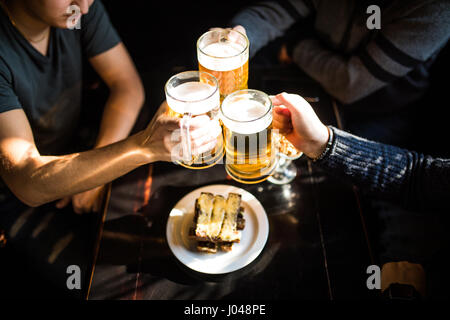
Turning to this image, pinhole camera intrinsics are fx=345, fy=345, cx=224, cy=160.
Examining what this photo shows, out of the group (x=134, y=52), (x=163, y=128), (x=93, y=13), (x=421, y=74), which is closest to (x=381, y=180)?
(x=421, y=74)

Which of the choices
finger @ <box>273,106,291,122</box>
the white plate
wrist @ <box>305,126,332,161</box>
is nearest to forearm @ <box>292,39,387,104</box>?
wrist @ <box>305,126,332,161</box>

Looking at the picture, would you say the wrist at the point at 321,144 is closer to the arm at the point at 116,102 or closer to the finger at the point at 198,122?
the finger at the point at 198,122

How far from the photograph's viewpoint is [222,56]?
1122 mm

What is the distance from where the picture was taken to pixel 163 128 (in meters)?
1.12

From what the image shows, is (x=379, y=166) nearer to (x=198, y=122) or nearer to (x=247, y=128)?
(x=247, y=128)

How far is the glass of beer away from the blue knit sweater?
49 centimetres

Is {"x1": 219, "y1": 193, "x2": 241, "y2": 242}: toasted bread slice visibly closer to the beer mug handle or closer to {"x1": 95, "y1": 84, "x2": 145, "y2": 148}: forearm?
the beer mug handle

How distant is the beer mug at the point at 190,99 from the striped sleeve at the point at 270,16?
98cm

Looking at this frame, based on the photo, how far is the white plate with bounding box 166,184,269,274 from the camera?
4.34 ft

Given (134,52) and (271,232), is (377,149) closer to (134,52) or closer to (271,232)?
(271,232)

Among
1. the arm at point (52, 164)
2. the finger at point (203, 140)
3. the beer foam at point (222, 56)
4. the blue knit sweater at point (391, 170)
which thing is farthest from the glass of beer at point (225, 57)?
the blue knit sweater at point (391, 170)

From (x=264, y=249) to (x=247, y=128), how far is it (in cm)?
60

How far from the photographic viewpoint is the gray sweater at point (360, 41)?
1656 millimetres
